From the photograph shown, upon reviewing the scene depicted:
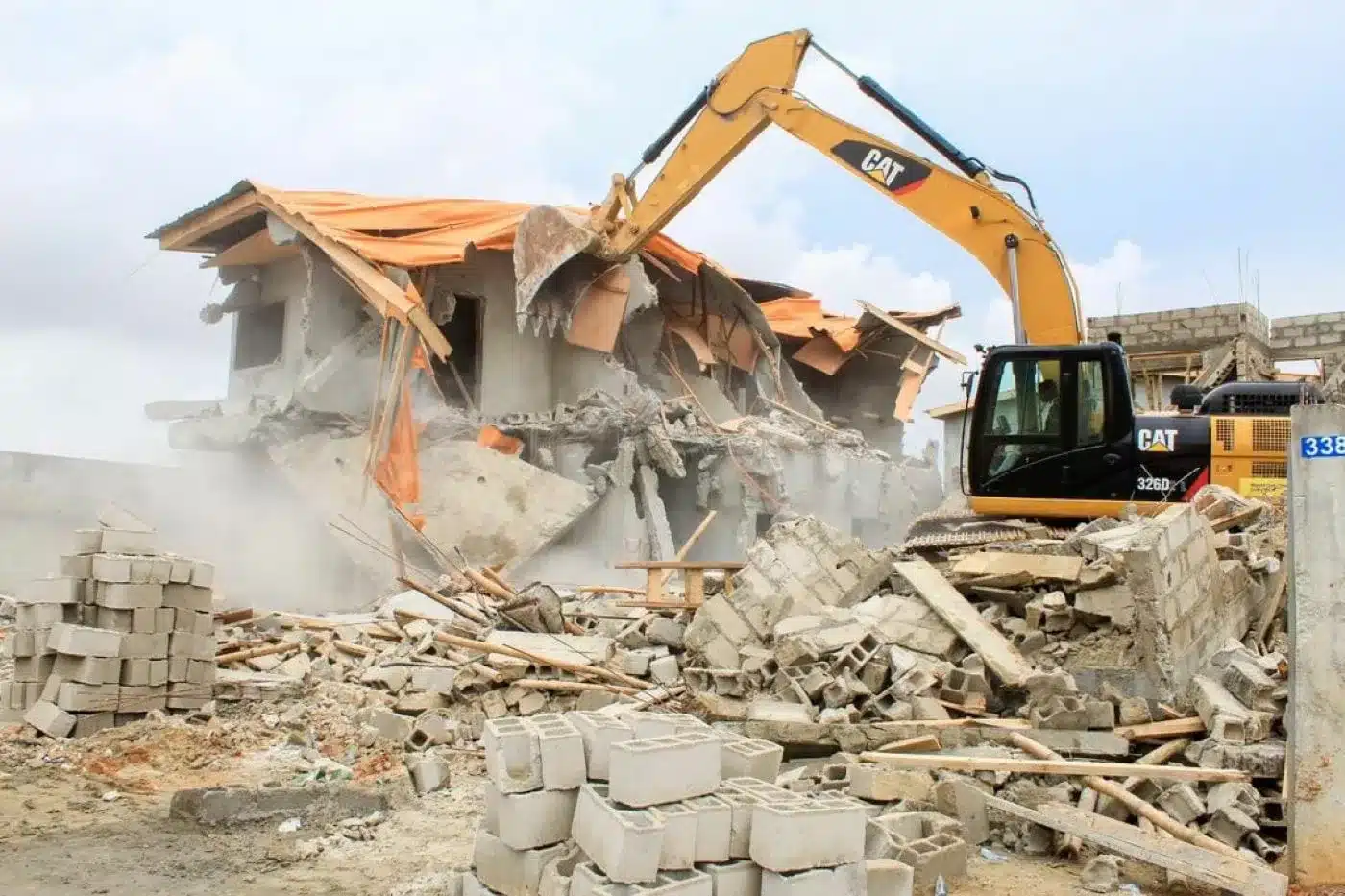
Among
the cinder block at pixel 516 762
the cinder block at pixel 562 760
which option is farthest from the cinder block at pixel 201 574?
the cinder block at pixel 562 760

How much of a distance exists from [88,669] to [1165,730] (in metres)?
7.02

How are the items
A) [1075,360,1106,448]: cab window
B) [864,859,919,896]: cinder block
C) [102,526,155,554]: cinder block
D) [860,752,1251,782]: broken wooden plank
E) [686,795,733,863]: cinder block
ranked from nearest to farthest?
[686,795,733,863]: cinder block, [864,859,919,896]: cinder block, [860,752,1251,782]: broken wooden plank, [102,526,155,554]: cinder block, [1075,360,1106,448]: cab window

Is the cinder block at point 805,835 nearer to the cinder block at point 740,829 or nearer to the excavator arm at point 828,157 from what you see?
the cinder block at point 740,829

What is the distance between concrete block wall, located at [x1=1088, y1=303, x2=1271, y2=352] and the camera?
17.4m

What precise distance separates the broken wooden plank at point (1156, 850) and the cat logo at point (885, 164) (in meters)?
6.71

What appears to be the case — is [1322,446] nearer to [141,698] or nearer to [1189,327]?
[141,698]

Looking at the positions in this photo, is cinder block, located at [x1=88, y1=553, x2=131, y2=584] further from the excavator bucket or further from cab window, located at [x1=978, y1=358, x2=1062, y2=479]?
the excavator bucket

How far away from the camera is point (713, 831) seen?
367cm

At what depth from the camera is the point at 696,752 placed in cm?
381

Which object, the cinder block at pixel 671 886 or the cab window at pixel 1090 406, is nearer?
the cinder block at pixel 671 886

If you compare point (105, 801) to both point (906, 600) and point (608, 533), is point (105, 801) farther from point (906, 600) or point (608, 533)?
A: point (608, 533)

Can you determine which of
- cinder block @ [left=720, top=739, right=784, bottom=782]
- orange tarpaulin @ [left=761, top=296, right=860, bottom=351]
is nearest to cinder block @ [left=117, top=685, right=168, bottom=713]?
cinder block @ [left=720, top=739, right=784, bottom=782]

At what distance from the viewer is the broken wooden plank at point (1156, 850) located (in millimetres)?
4113

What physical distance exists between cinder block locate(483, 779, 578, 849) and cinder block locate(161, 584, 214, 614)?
5.19 m
